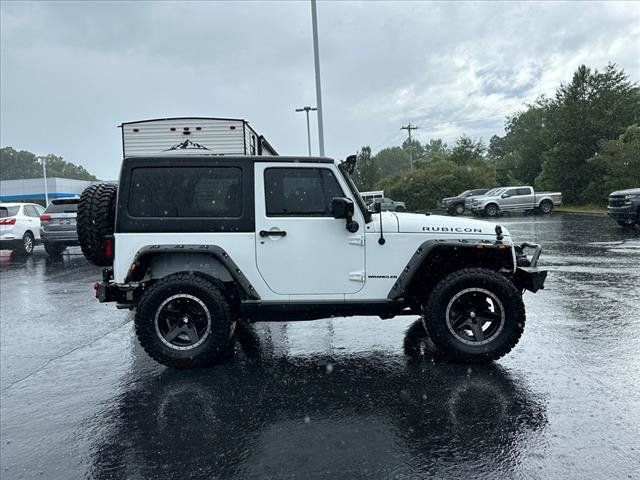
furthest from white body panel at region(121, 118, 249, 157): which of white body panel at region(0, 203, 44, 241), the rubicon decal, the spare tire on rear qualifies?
white body panel at region(0, 203, 44, 241)

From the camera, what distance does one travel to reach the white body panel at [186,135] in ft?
25.0

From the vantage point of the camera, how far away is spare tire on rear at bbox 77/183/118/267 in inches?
181

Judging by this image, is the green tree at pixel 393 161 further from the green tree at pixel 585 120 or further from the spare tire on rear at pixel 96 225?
the spare tire on rear at pixel 96 225

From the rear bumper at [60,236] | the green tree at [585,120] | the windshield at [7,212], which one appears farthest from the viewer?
the green tree at [585,120]

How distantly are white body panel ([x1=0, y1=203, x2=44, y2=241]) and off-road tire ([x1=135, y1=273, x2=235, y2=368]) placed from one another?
13137 mm

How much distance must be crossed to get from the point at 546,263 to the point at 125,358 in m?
8.73

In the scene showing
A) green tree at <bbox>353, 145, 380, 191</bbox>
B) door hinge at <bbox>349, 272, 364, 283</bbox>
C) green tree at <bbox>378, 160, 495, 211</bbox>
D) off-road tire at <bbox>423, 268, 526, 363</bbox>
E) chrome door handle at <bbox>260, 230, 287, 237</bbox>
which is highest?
green tree at <bbox>353, 145, 380, 191</bbox>

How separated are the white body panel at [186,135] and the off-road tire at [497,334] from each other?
14.9 ft

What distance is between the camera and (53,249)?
552 inches

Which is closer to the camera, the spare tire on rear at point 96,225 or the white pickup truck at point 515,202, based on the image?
the spare tire on rear at point 96,225

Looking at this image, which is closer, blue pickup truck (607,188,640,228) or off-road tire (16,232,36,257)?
off-road tire (16,232,36,257)

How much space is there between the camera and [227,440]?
10.5 ft

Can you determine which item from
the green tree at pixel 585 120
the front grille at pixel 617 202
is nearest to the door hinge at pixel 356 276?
the front grille at pixel 617 202

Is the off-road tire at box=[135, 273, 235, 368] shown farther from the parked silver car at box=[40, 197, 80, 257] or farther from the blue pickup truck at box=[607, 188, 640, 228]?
the blue pickup truck at box=[607, 188, 640, 228]
